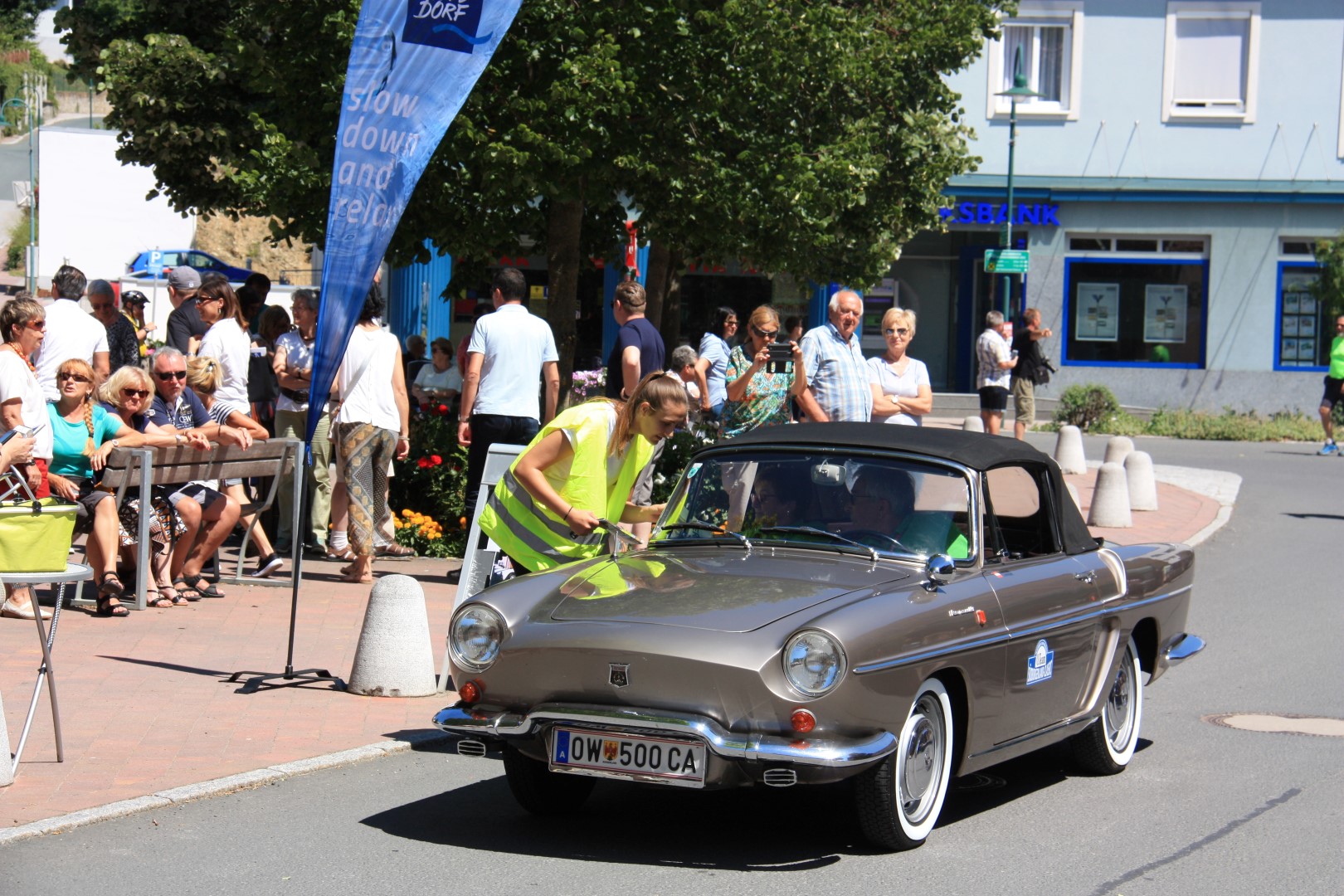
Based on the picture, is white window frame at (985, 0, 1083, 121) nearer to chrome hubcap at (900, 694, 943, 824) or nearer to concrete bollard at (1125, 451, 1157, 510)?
concrete bollard at (1125, 451, 1157, 510)

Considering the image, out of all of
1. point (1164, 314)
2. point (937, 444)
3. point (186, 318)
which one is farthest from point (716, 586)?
point (1164, 314)

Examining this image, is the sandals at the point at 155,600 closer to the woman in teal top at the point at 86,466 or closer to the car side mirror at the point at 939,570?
the woman in teal top at the point at 86,466

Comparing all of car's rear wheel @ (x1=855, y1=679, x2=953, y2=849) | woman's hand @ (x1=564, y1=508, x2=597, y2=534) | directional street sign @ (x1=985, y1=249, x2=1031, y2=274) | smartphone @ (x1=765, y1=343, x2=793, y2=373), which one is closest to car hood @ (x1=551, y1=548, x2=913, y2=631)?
car's rear wheel @ (x1=855, y1=679, x2=953, y2=849)

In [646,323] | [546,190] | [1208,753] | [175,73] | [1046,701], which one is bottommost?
[1208,753]

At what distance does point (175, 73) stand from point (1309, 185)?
22224mm

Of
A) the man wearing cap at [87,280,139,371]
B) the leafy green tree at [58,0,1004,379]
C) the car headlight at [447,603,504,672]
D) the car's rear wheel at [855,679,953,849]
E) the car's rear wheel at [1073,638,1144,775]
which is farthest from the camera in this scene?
the leafy green tree at [58,0,1004,379]

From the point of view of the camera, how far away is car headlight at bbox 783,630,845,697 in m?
5.18

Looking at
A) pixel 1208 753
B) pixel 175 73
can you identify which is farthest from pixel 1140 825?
pixel 175 73

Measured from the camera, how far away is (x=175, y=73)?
19.1 meters

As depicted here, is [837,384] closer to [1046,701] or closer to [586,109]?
[586,109]

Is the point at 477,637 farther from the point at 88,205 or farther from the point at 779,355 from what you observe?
the point at 88,205

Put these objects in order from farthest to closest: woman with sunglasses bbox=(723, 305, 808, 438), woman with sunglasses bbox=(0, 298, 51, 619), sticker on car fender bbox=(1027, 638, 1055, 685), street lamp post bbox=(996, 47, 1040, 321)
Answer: street lamp post bbox=(996, 47, 1040, 321) → woman with sunglasses bbox=(723, 305, 808, 438) → woman with sunglasses bbox=(0, 298, 51, 619) → sticker on car fender bbox=(1027, 638, 1055, 685)

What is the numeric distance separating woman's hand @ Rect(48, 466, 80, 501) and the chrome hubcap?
19.0ft

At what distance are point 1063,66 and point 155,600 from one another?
25.6m
